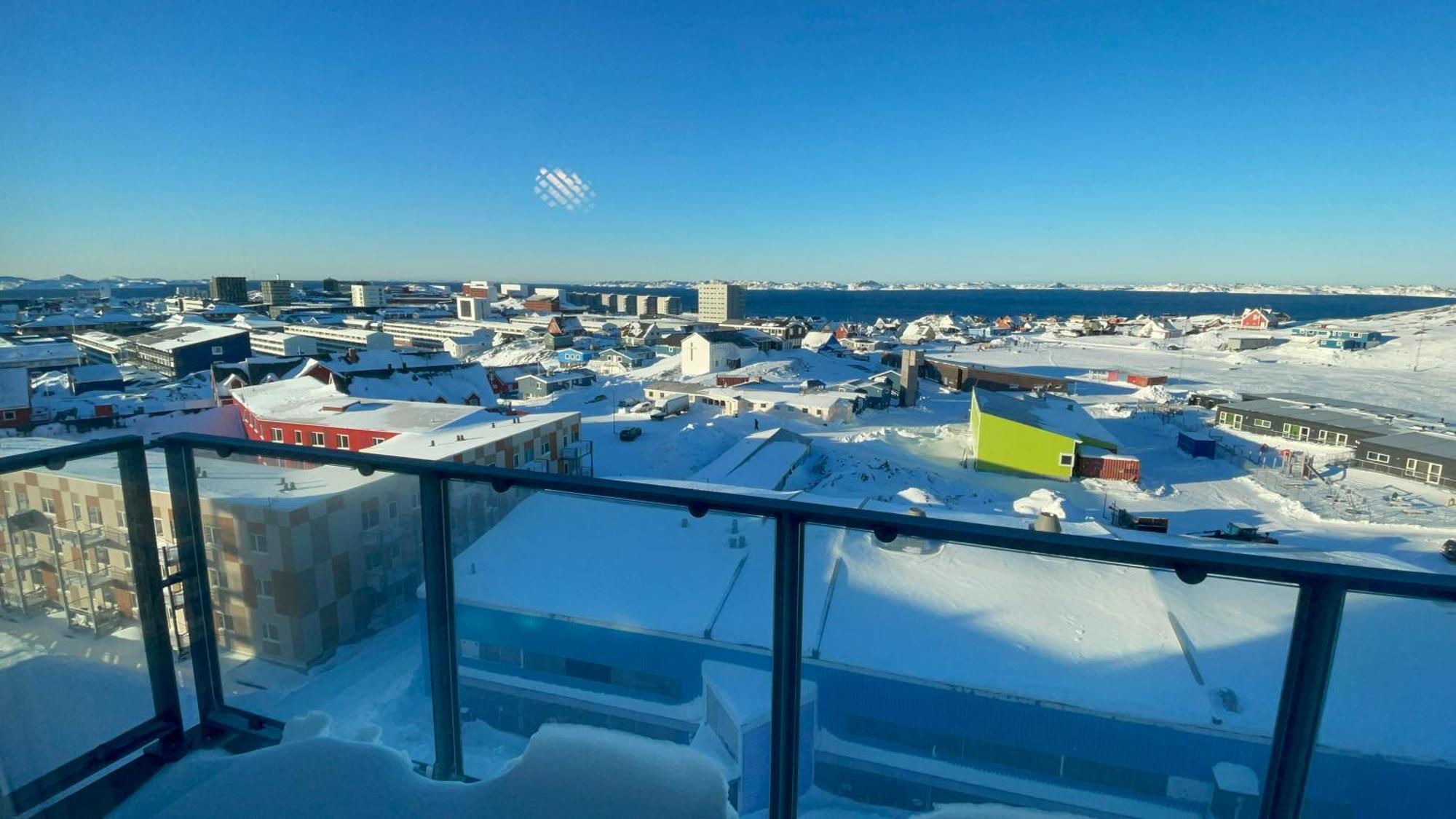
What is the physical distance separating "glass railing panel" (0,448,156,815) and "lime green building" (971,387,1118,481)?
45.4 feet

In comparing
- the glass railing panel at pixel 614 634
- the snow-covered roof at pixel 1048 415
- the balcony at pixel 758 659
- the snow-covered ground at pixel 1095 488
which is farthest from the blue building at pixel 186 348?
the glass railing panel at pixel 614 634

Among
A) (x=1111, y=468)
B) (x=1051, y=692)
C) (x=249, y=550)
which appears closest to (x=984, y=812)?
(x=1051, y=692)

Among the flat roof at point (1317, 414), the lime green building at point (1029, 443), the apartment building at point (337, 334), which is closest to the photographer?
the lime green building at point (1029, 443)

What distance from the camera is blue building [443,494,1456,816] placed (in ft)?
2.72

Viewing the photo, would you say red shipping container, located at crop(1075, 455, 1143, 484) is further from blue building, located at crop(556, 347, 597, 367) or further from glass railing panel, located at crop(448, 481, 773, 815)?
blue building, located at crop(556, 347, 597, 367)

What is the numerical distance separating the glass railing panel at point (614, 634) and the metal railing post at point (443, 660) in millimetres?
16

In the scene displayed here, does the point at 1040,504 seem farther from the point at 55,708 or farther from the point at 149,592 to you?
the point at 55,708

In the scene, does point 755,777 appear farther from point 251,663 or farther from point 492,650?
point 251,663

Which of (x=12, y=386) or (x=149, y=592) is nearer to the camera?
(x=149, y=592)

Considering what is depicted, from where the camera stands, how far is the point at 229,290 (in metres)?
59.4

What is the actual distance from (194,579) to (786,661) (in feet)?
3.86

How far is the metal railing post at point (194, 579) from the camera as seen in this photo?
4.13ft

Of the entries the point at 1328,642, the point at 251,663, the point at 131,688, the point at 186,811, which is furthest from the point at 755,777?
the point at 131,688

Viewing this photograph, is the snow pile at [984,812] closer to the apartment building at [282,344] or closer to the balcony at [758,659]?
the balcony at [758,659]
